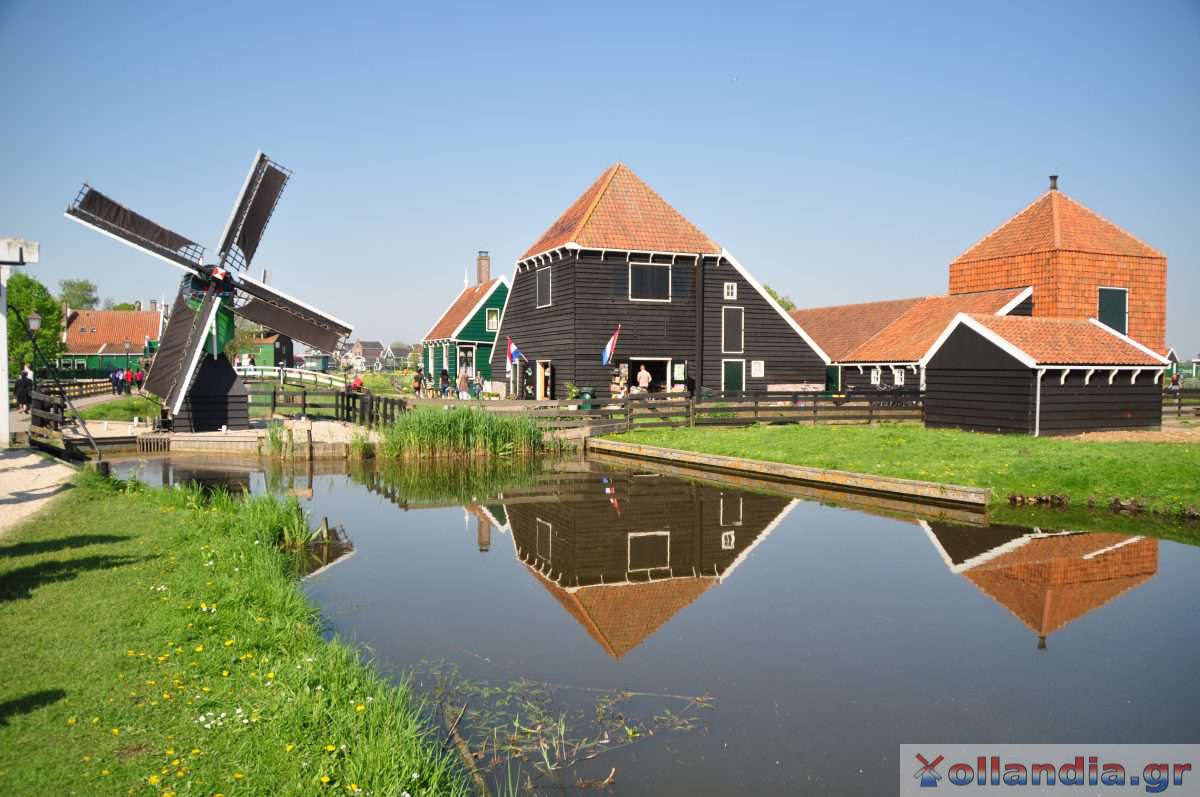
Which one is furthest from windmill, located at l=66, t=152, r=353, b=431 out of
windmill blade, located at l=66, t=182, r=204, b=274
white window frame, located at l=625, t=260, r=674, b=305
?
white window frame, located at l=625, t=260, r=674, b=305

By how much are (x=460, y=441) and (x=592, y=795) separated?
1660 cm

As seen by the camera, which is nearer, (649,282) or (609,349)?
(609,349)

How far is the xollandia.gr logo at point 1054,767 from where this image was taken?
5230mm

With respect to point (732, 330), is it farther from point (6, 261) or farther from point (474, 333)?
point (6, 261)

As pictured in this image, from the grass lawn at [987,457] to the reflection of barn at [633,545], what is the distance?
304 cm

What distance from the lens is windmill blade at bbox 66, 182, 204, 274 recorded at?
2409cm

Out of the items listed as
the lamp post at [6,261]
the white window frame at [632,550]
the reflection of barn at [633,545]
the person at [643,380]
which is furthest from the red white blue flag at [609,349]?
the lamp post at [6,261]

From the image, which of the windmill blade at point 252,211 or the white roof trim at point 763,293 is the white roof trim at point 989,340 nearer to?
the white roof trim at point 763,293

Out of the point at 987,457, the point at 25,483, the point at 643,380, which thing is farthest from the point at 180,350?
the point at 987,457

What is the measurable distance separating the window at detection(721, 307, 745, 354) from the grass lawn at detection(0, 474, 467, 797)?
2272cm

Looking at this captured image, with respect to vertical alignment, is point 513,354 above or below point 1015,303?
below

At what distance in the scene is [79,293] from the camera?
408 feet

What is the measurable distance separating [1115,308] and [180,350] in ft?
99.8

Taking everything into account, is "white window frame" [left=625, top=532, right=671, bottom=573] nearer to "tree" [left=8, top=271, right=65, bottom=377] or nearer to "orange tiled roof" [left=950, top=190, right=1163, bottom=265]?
"orange tiled roof" [left=950, top=190, right=1163, bottom=265]
